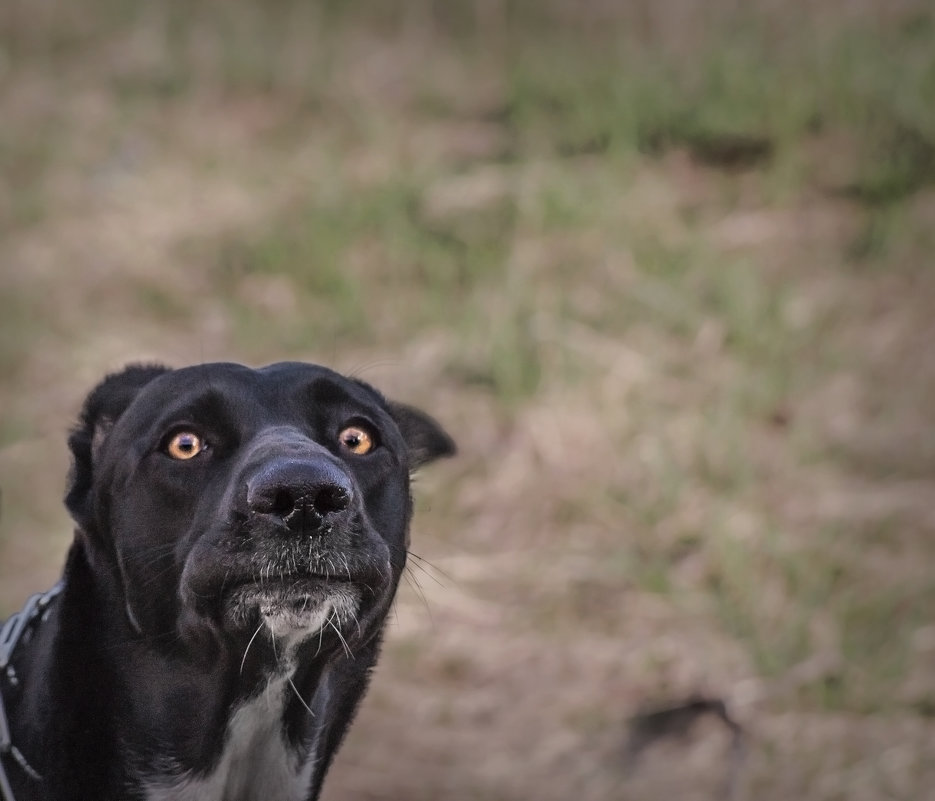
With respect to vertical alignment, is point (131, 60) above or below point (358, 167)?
above

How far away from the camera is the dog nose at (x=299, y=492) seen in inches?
109

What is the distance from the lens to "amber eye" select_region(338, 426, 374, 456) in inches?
130

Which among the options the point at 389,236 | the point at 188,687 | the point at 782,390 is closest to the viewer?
the point at 188,687

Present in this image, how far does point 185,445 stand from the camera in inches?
123

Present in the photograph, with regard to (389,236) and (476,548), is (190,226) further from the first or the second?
(476,548)

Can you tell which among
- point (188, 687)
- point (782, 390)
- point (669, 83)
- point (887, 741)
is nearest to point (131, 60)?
point (669, 83)

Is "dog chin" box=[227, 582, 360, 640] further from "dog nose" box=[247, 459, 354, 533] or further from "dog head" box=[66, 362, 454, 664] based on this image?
"dog nose" box=[247, 459, 354, 533]

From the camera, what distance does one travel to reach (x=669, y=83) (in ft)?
27.7

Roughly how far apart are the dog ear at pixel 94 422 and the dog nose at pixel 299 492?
2.15 feet

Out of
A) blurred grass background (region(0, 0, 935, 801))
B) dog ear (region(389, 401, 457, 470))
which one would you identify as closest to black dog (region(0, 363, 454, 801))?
dog ear (region(389, 401, 457, 470))

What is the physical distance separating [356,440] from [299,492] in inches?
21.2

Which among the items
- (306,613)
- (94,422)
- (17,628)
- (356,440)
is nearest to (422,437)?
(356,440)

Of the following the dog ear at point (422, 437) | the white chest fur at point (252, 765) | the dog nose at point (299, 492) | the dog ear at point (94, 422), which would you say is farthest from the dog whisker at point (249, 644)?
the dog ear at point (422, 437)

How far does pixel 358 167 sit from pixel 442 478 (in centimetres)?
262
